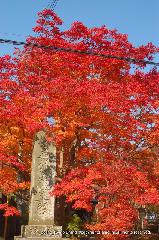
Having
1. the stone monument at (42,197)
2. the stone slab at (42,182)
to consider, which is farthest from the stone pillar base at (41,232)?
the stone slab at (42,182)

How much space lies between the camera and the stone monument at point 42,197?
51.0ft

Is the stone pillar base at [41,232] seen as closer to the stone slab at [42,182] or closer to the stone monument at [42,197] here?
the stone monument at [42,197]

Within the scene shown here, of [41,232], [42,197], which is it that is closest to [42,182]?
[42,197]

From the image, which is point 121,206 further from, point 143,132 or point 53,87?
point 53,87

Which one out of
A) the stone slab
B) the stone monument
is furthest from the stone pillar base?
the stone slab

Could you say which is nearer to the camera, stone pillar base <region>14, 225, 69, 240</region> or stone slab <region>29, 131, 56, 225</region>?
stone pillar base <region>14, 225, 69, 240</region>

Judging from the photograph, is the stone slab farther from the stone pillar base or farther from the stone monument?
the stone pillar base

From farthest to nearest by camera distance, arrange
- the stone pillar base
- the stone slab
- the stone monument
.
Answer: the stone slab, the stone monument, the stone pillar base

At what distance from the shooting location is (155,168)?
65.3ft

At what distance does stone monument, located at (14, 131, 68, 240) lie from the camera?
15.6m

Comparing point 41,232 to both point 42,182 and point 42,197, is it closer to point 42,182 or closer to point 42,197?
point 42,197

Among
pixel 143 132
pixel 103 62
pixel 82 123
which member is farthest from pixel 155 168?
pixel 103 62

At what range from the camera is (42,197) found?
1606cm

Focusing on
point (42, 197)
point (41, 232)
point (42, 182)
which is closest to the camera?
point (41, 232)
